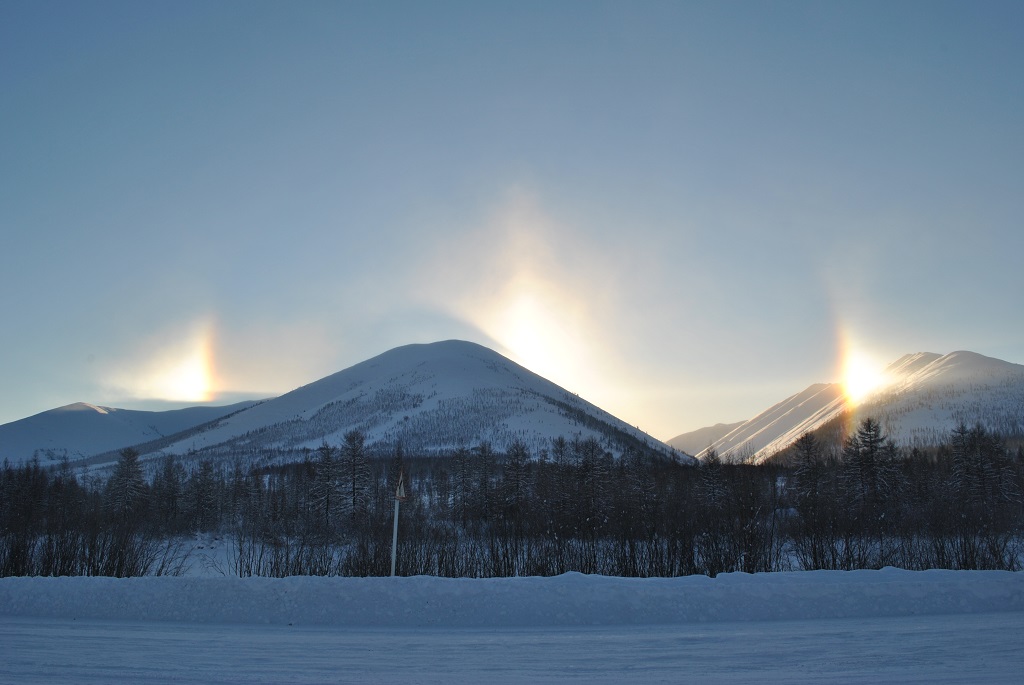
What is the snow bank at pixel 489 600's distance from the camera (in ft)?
32.5

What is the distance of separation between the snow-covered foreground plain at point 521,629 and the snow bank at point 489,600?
23 mm

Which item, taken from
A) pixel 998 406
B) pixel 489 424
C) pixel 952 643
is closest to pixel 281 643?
pixel 952 643

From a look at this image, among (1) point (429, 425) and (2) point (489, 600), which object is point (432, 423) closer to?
(1) point (429, 425)

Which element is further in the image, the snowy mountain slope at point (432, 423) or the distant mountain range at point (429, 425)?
the snowy mountain slope at point (432, 423)

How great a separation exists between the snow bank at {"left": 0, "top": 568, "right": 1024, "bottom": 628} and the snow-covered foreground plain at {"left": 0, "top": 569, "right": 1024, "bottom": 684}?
23 mm

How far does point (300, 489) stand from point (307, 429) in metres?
90.3

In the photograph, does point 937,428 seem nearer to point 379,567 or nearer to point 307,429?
point 307,429

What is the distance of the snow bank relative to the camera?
32.5 feet

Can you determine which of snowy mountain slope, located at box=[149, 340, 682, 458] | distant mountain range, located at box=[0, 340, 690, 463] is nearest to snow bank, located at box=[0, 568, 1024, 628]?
distant mountain range, located at box=[0, 340, 690, 463]

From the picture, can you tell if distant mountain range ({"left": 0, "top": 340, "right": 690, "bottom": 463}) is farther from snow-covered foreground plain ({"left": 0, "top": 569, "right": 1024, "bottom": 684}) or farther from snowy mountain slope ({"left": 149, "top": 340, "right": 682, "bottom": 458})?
snow-covered foreground plain ({"left": 0, "top": 569, "right": 1024, "bottom": 684})

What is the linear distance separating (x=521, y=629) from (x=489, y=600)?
0.84m

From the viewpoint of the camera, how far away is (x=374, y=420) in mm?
163000

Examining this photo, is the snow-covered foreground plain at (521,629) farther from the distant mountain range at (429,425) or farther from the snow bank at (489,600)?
the distant mountain range at (429,425)

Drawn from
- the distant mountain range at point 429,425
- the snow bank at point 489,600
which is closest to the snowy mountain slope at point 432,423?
the distant mountain range at point 429,425
